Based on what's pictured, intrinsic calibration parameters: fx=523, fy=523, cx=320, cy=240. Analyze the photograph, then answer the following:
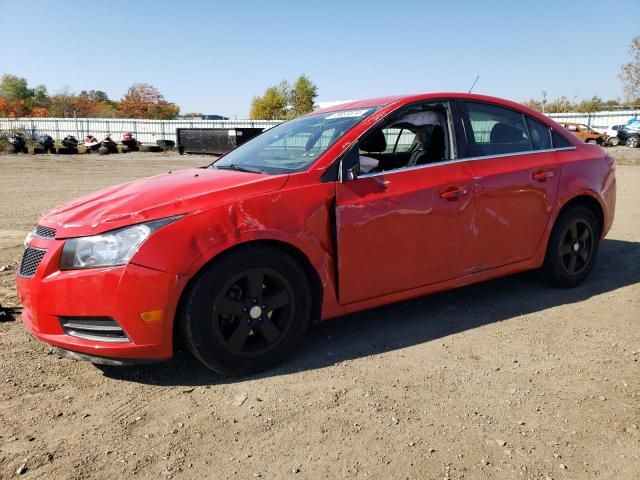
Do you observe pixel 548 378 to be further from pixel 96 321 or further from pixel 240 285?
pixel 96 321

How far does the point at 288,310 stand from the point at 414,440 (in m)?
1.07

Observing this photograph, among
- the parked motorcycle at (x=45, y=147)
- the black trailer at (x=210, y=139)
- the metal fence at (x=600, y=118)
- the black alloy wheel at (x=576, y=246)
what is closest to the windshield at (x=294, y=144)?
the black alloy wheel at (x=576, y=246)

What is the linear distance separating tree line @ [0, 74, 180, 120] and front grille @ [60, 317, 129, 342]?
276ft

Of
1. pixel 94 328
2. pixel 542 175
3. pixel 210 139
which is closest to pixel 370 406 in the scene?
pixel 94 328

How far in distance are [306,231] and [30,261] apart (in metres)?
1.58

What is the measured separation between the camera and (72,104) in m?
86.0

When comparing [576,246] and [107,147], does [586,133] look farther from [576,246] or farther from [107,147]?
[576,246]

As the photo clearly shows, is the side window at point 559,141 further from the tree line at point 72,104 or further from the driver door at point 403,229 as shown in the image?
the tree line at point 72,104

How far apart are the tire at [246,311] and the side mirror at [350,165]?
2.07 feet

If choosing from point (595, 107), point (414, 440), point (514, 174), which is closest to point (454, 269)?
point (514, 174)

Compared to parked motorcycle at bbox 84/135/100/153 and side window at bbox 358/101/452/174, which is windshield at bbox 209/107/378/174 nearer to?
side window at bbox 358/101/452/174

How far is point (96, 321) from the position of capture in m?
2.80

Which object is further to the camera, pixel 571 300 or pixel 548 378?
pixel 571 300

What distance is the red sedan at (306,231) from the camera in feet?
9.05
